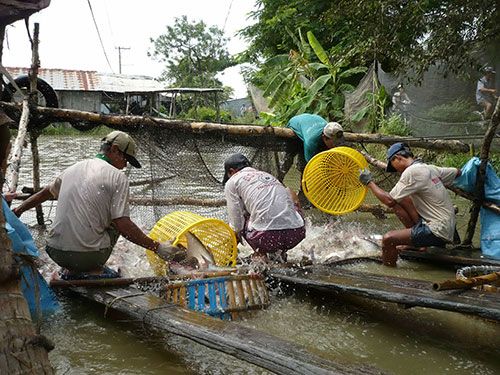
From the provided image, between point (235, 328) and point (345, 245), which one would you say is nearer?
point (235, 328)

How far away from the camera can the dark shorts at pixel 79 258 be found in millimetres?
3523

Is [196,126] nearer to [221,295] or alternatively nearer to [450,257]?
[221,295]

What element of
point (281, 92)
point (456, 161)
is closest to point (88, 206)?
point (456, 161)

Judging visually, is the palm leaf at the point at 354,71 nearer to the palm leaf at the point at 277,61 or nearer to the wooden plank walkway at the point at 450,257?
the palm leaf at the point at 277,61

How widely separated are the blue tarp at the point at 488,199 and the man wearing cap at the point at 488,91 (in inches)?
193

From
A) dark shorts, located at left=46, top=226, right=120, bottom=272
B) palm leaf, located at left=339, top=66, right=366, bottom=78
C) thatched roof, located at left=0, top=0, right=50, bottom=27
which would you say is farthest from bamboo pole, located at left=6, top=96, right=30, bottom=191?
palm leaf, located at left=339, top=66, right=366, bottom=78

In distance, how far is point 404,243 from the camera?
15.2ft

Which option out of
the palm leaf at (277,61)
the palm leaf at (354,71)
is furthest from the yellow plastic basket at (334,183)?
the palm leaf at (277,61)

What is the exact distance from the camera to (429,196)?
4430 mm

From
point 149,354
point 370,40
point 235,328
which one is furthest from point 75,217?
point 370,40

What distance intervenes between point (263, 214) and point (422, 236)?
1.63 m

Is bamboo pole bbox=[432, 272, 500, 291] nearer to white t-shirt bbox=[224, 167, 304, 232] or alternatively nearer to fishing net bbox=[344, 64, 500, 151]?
white t-shirt bbox=[224, 167, 304, 232]

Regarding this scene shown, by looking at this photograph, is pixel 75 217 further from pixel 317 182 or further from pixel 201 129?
pixel 317 182

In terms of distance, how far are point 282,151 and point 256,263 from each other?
2230 mm
